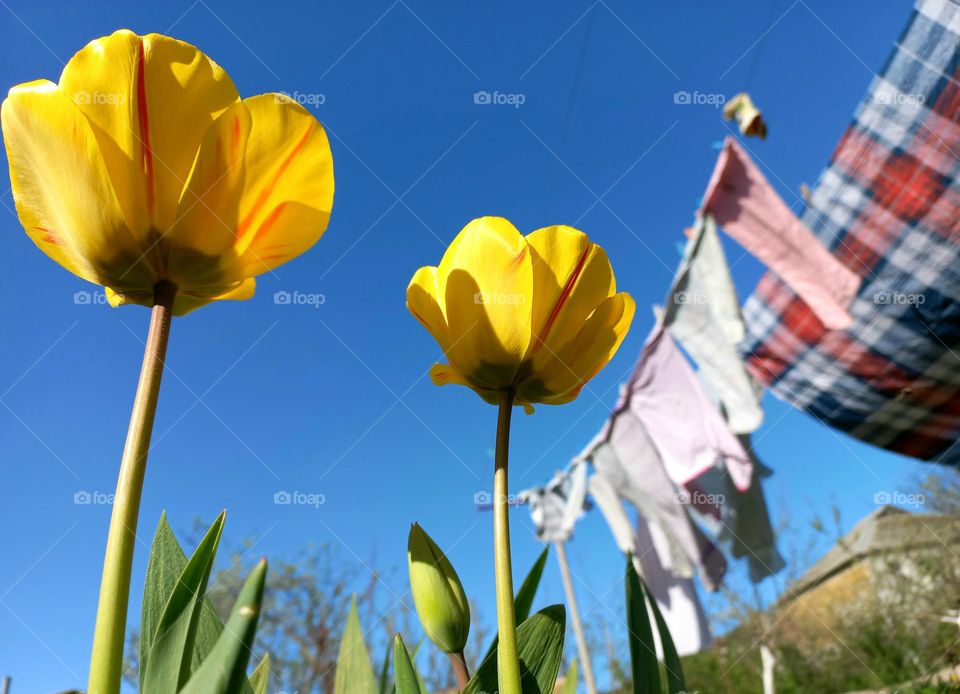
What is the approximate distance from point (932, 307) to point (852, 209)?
0.34m

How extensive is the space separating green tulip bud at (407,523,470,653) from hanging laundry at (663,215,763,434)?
1.88 m

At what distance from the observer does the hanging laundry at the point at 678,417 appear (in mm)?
2096

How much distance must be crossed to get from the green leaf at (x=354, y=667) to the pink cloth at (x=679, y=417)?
189 cm

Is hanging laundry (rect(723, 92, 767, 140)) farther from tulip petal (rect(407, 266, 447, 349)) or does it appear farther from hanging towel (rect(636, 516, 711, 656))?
tulip petal (rect(407, 266, 447, 349))

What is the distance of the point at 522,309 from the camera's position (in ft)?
0.95

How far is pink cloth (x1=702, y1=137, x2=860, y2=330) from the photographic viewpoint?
1.84m

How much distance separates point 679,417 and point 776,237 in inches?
26.1

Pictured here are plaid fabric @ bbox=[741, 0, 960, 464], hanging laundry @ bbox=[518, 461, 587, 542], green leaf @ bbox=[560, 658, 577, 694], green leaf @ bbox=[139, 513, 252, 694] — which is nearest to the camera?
green leaf @ bbox=[139, 513, 252, 694]

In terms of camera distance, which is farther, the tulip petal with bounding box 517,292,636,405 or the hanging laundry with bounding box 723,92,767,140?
the hanging laundry with bounding box 723,92,767,140

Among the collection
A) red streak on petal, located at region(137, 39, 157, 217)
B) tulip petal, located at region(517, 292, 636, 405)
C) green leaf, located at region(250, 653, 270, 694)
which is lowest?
green leaf, located at region(250, 653, 270, 694)

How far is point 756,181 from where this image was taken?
1.86 m

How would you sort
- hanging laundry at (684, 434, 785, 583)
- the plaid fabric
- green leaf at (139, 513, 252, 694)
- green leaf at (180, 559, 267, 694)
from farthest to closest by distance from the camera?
hanging laundry at (684, 434, 785, 583) < the plaid fabric < green leaf at (139, 513, 252, 694) < green leaf at (180, 559, 267, 694)

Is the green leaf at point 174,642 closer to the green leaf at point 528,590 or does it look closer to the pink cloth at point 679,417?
the green leaf at point 528,590

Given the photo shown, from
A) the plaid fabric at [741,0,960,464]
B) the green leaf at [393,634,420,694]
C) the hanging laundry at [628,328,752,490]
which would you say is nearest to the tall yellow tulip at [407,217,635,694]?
the green leaf at [393,634,420,694]
